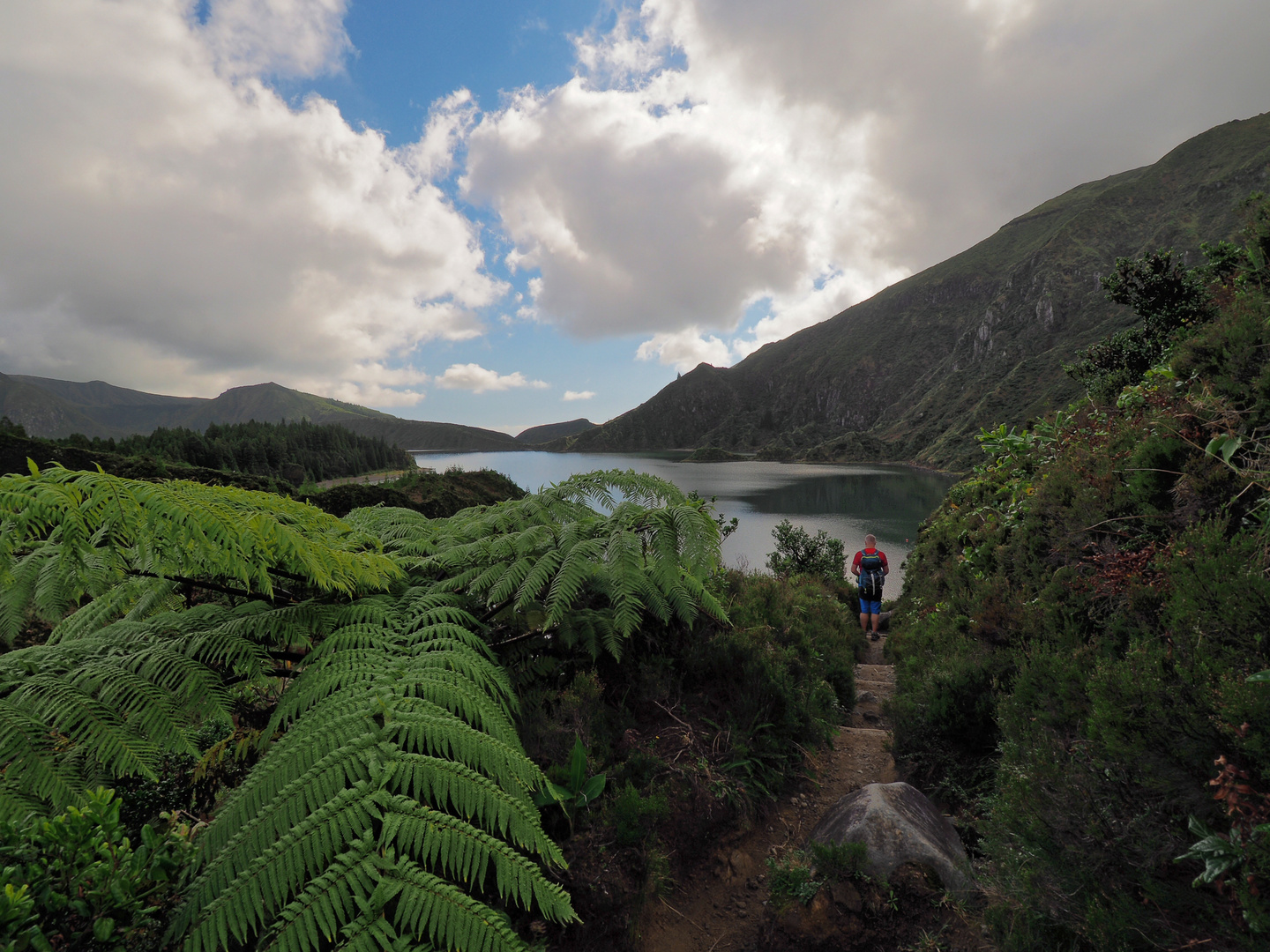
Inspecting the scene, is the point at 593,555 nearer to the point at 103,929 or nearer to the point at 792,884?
the point at 792,884

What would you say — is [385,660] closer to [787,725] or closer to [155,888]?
[155,888]

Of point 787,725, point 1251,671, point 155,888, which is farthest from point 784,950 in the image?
point 155,888

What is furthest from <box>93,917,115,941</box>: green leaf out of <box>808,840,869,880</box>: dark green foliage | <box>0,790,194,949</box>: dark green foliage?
<box>808,840,869,880</box>: dark green foliage

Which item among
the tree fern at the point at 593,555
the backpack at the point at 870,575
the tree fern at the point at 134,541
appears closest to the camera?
the tree fern at the point at 134,541

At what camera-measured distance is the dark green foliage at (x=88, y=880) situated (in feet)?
3.89

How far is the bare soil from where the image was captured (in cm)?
211

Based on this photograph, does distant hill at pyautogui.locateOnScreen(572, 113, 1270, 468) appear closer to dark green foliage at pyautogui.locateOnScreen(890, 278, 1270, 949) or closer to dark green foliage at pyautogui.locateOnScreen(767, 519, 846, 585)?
dark green foliage at pyautogui.locateOnScreen(767, 519, 846, 585)

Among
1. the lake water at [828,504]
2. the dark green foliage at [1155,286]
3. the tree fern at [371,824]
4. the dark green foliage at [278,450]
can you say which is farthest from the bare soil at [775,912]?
the dark green foliage at [278,450]

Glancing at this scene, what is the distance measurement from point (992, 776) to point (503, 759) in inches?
133

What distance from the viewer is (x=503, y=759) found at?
1.56m

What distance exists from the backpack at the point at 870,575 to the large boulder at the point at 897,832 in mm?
7016

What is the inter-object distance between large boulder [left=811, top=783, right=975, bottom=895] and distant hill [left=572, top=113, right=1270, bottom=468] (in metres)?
41.6

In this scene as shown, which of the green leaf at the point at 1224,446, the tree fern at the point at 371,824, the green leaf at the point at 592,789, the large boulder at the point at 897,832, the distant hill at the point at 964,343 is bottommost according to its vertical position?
the large boulder at the point at 897,832

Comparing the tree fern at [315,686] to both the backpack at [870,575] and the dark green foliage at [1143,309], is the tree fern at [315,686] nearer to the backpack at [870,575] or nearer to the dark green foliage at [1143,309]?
the backpack at [870,575]
